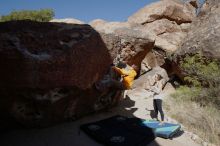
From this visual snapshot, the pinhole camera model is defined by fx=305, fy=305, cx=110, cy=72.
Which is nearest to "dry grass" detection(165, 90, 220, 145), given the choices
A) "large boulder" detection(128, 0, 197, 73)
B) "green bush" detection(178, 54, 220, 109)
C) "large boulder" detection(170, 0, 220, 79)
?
"green bush" detection(178, 54, 220, 109)

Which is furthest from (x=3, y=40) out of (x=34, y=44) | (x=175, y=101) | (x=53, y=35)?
(x=175, y=101)

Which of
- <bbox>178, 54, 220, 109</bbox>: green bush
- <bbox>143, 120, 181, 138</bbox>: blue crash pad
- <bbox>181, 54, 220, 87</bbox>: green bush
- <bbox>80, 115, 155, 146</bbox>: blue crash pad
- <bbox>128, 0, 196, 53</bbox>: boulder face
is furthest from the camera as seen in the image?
<bbox>128, 0, 196, 53</bbox>: boulder face

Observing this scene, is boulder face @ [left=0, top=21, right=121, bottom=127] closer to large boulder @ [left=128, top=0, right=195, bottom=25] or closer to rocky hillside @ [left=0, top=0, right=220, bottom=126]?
rocky hillside @ [left=0, top=0, right=220, bottom=126]

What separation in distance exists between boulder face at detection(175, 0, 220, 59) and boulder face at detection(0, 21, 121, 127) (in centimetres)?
466

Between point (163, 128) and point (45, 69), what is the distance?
2779 mm

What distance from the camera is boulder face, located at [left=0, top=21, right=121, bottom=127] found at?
224 inches

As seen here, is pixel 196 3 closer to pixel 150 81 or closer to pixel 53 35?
pixel 150 81

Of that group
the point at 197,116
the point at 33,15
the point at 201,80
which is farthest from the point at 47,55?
the point at 33,15

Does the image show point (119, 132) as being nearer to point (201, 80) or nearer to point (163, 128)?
point (163, 128)

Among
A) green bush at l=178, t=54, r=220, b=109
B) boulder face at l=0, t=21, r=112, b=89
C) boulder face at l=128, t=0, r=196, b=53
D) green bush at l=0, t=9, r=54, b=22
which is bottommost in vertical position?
green bush at l=178, t=54, r=220, b=109

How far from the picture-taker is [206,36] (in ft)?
34.1

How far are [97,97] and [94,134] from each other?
4.68 feet

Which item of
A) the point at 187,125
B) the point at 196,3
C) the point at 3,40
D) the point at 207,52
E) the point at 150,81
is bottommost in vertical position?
the point at 187,125

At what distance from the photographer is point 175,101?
898 centimetres
